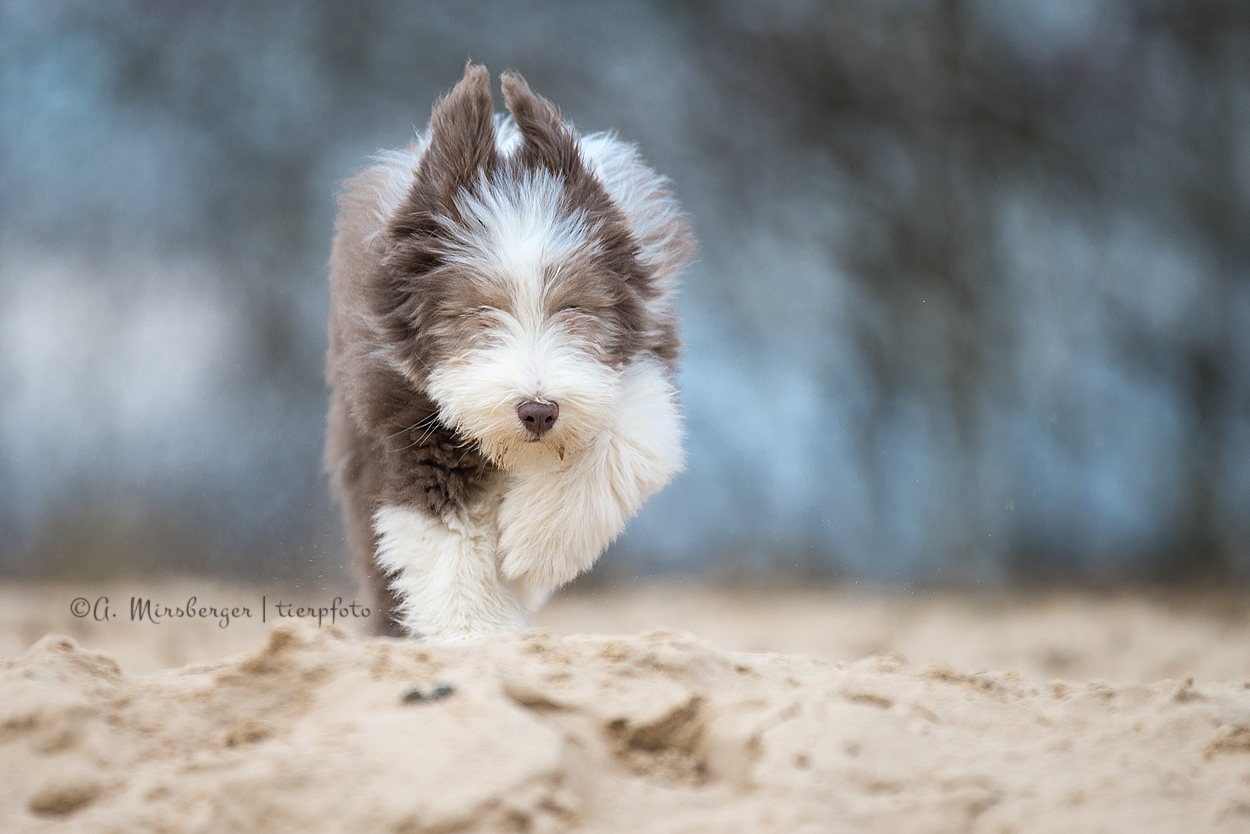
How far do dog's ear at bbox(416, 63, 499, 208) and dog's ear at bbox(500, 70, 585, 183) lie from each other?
0.30ft

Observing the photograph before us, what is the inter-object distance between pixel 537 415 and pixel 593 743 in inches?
50.1

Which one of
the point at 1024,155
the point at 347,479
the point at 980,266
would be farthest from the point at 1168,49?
the point at 347,479

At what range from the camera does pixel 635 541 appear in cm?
820

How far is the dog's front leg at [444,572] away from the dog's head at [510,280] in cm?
30

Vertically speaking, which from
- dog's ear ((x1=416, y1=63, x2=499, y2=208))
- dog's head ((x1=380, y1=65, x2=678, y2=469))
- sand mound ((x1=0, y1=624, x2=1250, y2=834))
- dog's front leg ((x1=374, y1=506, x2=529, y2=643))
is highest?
dog's ear ((x1=416, y1=63, x2=499, y2=208))

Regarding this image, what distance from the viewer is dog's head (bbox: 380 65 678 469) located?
3115 mm

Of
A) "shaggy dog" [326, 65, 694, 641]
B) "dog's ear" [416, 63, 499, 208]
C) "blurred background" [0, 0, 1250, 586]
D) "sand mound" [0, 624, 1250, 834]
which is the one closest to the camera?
"sand mound" [0, 624, 1250, 834]

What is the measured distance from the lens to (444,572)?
3.30 metres

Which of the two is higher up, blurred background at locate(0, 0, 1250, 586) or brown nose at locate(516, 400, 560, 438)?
blurred background at locate(0, 0, 1250, 586)

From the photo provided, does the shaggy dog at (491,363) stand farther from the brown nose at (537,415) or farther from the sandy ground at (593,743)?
the sandy ground at (593,743)

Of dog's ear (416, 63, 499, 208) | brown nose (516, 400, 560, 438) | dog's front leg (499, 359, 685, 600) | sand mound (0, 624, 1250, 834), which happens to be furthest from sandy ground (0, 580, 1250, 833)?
dog's ear (416, 63, 499, 208)

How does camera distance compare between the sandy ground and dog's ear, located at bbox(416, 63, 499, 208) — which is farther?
dog's ear, located at bbox(416, 63, 499, 208)

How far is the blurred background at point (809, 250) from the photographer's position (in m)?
7.38

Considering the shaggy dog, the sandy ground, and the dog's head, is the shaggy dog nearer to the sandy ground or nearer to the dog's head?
the dog's head
